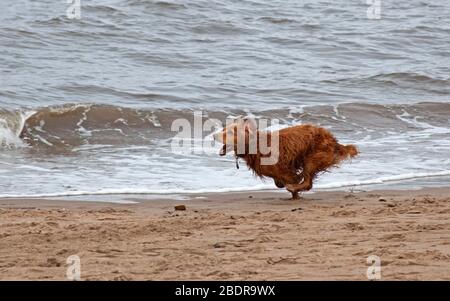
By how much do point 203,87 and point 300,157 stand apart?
6.90 meters

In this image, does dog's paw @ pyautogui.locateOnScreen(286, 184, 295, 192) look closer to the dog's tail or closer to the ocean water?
the dog's tail

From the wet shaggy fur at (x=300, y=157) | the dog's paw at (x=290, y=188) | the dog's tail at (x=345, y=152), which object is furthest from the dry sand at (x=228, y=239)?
the dog's tail at (x=345, y=152)

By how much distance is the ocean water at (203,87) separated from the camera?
10.1 metres

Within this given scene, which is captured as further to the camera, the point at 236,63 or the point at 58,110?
the point at 236,63

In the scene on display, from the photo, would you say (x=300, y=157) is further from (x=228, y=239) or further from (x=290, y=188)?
(x=228, y=239)

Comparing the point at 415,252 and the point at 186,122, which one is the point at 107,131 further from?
the point at 415,252

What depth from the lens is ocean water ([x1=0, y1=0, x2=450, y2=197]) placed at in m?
10.1

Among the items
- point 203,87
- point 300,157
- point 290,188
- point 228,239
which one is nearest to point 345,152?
point 300,157

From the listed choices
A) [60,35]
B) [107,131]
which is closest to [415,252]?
[107,131]

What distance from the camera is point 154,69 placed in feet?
55.2

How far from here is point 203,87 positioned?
15531 millimetres

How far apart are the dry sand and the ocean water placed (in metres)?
1.29

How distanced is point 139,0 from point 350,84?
22.2 feet
